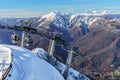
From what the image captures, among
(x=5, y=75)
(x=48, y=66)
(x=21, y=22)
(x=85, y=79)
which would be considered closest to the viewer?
(x=5, y=75)

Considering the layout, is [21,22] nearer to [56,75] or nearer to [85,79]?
[56,75]

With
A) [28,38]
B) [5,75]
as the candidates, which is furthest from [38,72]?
[28,38]

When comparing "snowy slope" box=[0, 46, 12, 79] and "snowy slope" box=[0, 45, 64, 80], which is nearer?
"snowy slope" box=[0, 46, 12, 79]

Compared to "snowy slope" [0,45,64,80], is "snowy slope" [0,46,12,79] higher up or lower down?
higher up

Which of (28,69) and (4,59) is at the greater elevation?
(4,59)

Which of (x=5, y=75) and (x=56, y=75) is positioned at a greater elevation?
(x=5, y=75)

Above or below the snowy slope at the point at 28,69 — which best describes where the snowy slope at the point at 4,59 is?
above

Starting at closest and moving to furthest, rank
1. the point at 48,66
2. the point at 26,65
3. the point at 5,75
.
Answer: the point at 5,75 < the point at 26,65 < the point at 48,66

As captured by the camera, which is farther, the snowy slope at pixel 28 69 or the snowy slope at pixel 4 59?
the snowy slope at pixel 28 69
